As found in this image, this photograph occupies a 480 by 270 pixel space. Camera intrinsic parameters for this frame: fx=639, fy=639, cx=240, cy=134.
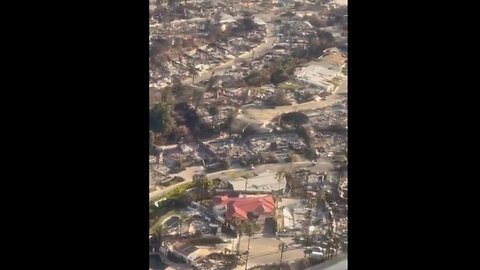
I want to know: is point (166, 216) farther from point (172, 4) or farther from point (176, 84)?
point (172, 4)

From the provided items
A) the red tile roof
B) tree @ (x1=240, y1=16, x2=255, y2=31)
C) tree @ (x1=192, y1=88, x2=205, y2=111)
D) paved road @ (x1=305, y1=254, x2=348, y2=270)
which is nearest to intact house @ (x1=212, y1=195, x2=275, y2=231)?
A: the red tile roof

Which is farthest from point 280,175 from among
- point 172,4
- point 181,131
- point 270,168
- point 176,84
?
point 172,4

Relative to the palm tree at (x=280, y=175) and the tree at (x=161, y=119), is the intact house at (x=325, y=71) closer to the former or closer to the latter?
the palm tree at (x=280, y=175)

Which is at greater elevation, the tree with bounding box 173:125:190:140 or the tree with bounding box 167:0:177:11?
the tree with bounding box 167:0:177:11

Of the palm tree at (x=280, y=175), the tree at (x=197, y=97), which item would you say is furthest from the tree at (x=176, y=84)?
the palm tree at (x=280, y=175)

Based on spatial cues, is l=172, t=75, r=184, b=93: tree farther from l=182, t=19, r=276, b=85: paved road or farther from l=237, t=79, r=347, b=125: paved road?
l=237, t=79, r=347, b=125: paved road
